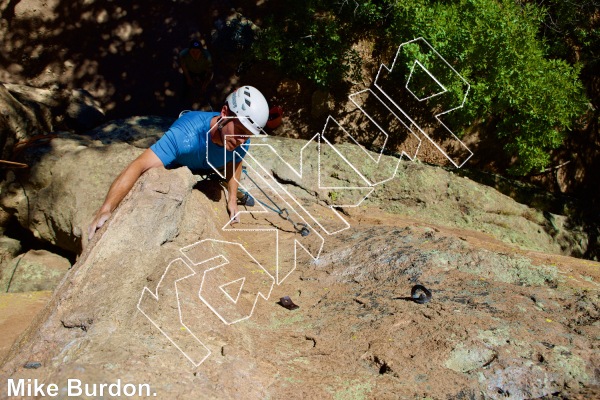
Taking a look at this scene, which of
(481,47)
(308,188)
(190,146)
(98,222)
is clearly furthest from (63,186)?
(481,47)

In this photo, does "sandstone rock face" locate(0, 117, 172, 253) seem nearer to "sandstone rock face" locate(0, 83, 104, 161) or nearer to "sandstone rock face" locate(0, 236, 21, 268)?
"sandstone rock face" locate(0, 236, 21, 268)

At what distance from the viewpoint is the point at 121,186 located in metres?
3.99

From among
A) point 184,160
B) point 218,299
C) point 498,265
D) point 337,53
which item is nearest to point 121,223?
point 218,299

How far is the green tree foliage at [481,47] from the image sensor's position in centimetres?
668

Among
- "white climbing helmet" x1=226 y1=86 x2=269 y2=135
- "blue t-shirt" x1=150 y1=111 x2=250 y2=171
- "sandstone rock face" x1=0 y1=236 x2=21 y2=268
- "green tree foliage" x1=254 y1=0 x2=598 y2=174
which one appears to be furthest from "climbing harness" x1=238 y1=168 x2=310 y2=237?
"green tree foliage" x1=254 y1=0 x2=598 y2=174

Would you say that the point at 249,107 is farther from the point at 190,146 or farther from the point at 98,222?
the point at 98,222

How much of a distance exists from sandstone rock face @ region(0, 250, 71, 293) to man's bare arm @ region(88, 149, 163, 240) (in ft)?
5.96

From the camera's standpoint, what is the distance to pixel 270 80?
8.72m

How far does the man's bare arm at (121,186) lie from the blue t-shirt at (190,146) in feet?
0.34

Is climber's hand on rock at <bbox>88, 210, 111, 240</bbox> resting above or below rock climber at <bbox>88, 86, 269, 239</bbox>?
below

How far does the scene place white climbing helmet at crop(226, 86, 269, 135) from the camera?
435cm

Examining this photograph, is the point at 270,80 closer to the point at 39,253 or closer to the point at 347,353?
the point at 39,253

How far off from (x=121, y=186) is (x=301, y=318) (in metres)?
1.61

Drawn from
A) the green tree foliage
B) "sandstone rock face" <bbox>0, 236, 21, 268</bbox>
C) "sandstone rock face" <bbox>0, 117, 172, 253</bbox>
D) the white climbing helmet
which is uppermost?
the green tree foliage
